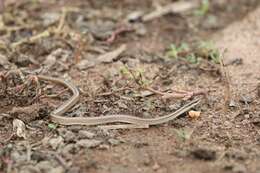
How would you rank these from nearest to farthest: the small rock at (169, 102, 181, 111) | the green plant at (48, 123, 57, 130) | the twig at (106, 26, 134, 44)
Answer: the green plant at (48, 123, 57, 130), the small rock at (169, 102, 181, 111), the twig at (106, 26, 134, 44)

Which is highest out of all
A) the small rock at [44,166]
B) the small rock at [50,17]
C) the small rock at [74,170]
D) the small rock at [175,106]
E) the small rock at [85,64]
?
the small rock at [50,17]

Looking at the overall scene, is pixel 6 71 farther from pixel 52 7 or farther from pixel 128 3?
pixel 128 3

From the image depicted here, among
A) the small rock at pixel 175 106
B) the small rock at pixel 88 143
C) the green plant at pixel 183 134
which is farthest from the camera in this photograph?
the small rock at pixel 175 106

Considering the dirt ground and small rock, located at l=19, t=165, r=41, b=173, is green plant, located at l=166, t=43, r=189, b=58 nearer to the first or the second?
the dirt ground

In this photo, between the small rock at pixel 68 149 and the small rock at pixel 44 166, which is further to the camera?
the small rock at pixel 68 149

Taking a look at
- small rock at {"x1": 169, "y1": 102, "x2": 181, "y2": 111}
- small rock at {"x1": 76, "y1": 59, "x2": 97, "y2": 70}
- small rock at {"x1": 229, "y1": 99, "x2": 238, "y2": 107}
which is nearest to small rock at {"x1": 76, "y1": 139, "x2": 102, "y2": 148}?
small rock at {"x1": 169, "y1": 102, "x2": 181, "y2": 111}

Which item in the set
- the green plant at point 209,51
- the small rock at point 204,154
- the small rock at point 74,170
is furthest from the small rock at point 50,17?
the small rock at point 204,154

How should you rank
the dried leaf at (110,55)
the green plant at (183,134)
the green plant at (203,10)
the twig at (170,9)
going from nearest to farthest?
the green plant at (183,134) → the dried leaf at (110,55) → the twig at (170,9) → the green plant at (203,10)

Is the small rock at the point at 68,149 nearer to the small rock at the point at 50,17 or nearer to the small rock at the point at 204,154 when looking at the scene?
the small rock at the point at 204,154
